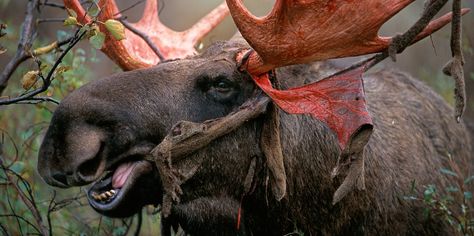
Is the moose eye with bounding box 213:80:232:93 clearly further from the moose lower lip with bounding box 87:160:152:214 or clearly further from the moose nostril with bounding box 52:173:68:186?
the moose nostril with bounding box 52:173:68:186

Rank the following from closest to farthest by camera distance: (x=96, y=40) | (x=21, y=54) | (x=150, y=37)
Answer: (x=96, y=40)
(x=21, y=54)
(x=150, y=37)

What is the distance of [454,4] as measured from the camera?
388 cm

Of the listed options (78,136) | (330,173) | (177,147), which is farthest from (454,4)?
(78,136)

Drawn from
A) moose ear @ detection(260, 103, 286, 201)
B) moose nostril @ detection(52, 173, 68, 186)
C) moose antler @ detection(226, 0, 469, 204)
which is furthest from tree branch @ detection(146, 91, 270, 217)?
moose nostril @ detection(52, 173, 68, 186)

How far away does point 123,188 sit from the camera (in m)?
4.09

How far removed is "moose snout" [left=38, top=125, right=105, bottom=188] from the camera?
3893mm

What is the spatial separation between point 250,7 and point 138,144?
8656mm

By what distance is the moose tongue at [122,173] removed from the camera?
4.11m

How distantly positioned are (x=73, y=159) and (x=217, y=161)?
2.45ft

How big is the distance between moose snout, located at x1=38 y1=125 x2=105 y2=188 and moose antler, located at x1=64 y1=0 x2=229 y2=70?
3.94ft

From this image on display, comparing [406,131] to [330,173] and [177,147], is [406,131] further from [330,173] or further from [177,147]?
[177,147]

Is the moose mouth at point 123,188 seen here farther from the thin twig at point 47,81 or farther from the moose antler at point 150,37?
the moose antler at point 150,37

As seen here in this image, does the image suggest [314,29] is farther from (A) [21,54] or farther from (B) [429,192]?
(A) [21,54]

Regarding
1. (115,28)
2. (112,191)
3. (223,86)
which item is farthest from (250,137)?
(115,28)
